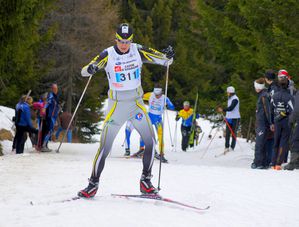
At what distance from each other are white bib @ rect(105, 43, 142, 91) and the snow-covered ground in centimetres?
148

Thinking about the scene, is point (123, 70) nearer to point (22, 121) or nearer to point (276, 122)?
point (276, 122)

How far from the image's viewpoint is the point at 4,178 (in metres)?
9.27

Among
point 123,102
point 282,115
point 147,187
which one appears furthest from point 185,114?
point 147,187

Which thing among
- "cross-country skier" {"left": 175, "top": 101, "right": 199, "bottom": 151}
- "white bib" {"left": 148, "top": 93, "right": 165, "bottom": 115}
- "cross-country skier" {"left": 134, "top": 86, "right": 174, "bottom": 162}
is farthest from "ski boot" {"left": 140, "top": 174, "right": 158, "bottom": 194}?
"cross-country skier" {"left": 175, "top": 101, "right": 199, "bottom": 151}

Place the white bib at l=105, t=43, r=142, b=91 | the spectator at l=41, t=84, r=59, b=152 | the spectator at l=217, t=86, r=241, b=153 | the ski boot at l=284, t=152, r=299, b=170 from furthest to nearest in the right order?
the spectator at l=217, t=86, r=241, b=153 < the spectator at l=41, t=84, r=59, b=152 < the ski boot at l=284, t=152, r=299, b=170 < the white bib at l=105, t=43, r=142, b=91

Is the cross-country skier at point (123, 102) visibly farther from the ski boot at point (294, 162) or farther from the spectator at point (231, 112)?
the spectator at point (231, 112)

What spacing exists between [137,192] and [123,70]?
5.94 feet

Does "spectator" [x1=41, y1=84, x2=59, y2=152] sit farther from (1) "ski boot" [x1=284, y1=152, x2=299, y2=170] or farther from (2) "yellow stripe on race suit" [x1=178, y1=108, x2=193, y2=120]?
(1) "ski boot" [x1=284, y1=152, x2=299, y2=170]

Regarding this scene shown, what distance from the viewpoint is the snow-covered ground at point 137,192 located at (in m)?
5.71

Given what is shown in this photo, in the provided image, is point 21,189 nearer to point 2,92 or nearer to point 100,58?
point 100,58

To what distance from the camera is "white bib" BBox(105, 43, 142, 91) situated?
6.89m

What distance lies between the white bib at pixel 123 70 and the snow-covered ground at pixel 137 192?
1481 mm

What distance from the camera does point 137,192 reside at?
752 centimetres

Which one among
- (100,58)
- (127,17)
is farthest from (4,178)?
(127,17)
